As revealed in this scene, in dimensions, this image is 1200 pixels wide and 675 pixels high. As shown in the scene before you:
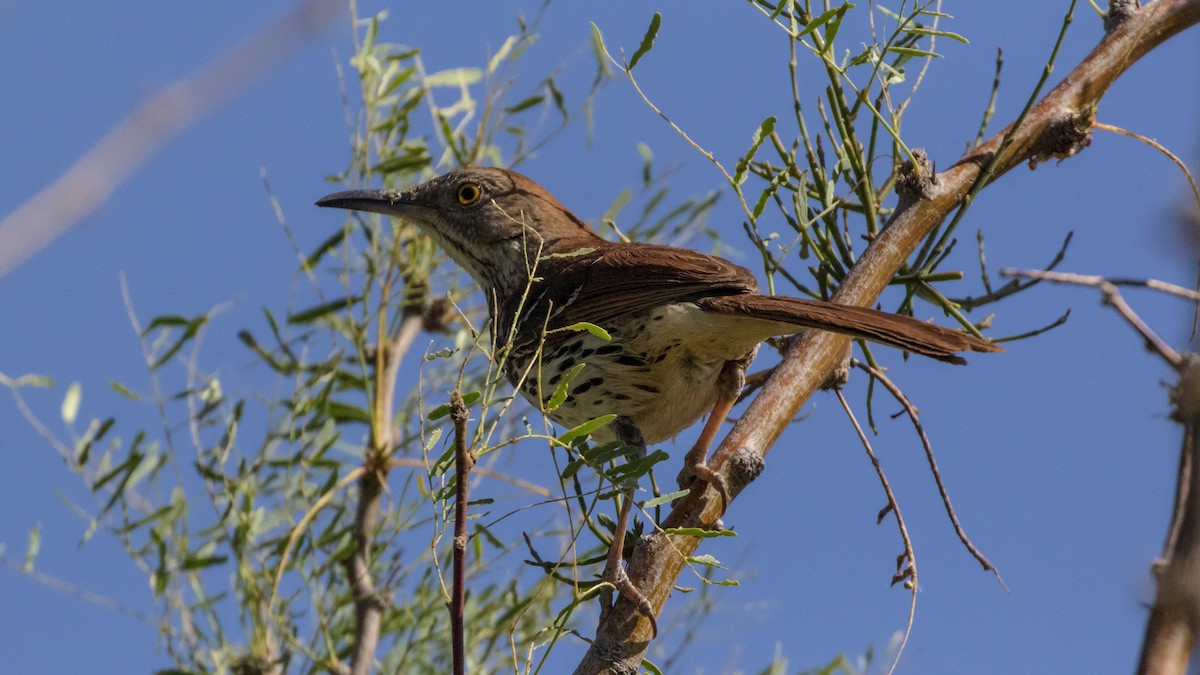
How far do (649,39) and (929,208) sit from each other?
652mm

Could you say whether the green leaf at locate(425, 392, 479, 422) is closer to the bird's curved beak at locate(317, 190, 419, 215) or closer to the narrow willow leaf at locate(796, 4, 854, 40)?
the narrow willow leaf at locate(796, 4, 854, 40)

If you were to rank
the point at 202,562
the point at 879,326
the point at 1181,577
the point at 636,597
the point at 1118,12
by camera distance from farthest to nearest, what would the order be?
the point at 202,562 → the point at 1118,12 → the point at 879,326 → the point at 636,597 → the point at 1181,577

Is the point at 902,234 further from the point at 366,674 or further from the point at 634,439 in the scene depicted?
the point at 366,674

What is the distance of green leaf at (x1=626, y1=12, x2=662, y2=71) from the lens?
7.74ft

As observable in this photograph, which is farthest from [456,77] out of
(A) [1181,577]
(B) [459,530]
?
(A) [1181,577]

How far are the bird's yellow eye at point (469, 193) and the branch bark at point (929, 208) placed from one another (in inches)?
77.3

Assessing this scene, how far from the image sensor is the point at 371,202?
165 inches

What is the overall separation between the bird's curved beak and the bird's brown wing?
84 cm

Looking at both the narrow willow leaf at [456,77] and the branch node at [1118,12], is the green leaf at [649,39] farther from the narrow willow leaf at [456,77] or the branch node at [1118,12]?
the narrow willow leaf at [456,77]

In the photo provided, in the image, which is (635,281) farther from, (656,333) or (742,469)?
(742,469)

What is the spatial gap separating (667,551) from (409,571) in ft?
4.62

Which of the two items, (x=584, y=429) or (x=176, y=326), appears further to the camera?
(x=176, y=326)

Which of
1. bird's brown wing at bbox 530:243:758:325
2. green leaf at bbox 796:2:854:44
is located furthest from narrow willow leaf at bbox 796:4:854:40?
bird's brown wing at bbox 530:243:758:325

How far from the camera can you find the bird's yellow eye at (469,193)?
14.4 ft
